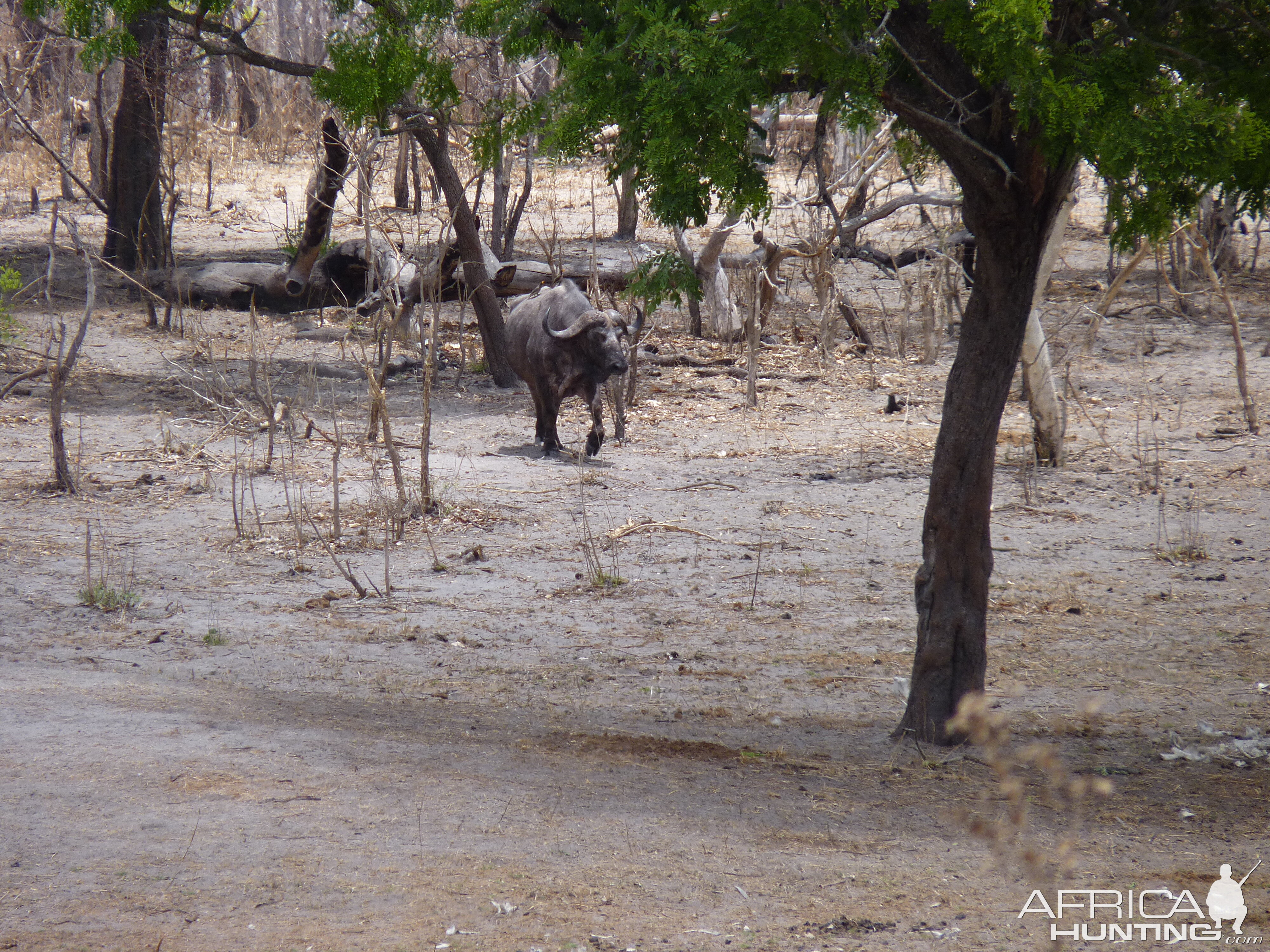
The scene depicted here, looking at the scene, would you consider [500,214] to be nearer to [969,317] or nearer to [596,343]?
[596,343]

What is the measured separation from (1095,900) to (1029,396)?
8.34m

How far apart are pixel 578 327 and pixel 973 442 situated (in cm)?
726

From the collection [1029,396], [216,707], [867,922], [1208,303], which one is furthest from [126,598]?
[1208,303]

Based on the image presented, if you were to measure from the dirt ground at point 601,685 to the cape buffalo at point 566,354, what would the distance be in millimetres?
597

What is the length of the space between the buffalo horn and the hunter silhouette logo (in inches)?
352

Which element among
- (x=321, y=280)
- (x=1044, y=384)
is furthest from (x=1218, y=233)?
(x=321, y=280)

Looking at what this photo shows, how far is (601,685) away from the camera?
638 cm

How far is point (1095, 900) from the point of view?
11.9 ft

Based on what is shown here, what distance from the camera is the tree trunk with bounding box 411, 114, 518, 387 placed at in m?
13.7

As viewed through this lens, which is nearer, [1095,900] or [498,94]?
[1095,900]

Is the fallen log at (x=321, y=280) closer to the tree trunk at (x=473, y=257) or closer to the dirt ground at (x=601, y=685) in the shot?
the tree trunk at (x=473, y=257)

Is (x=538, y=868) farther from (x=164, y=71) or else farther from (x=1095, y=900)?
(x=164, y=71)

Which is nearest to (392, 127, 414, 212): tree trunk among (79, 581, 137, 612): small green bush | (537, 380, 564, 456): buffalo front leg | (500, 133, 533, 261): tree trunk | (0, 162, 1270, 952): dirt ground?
(500, 133, 533, 261): tree trunk

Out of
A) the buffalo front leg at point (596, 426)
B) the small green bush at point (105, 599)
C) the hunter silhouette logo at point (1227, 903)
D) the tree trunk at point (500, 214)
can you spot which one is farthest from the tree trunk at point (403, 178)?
the hunter silhouette logo at point (1227, 903)
